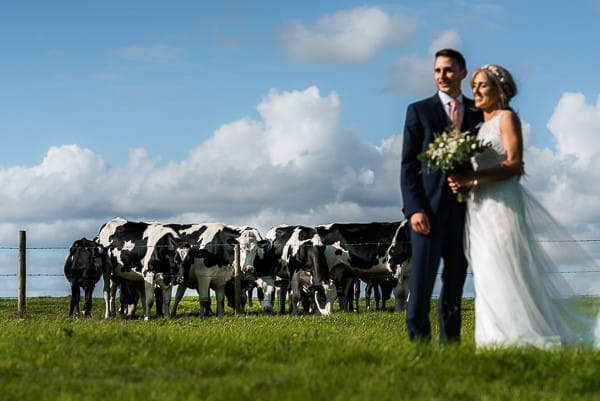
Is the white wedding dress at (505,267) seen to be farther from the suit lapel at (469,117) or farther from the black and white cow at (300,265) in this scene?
the black and white cow at (300,265)

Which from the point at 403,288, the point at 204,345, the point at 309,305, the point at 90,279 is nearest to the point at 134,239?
the point at 90,279

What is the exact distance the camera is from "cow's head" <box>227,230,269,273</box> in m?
24.0

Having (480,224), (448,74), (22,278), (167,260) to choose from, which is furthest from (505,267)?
(167,260)

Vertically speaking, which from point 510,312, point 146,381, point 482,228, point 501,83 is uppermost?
point 501,83

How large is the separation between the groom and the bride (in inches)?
5.1

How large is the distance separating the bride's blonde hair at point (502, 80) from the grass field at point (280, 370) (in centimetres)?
219

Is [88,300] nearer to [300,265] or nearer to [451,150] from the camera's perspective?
[300,265]

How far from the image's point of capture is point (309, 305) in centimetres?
2652

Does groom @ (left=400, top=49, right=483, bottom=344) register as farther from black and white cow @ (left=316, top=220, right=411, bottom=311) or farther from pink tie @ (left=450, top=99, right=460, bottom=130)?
black and white cow @ (left=316, top=220, right=411, bottom=311)

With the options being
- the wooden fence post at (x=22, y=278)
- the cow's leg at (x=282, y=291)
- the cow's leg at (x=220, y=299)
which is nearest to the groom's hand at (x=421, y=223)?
the wooden fence post at (x=22, y=278)

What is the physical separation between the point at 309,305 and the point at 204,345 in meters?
18.5

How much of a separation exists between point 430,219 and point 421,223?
177 mm

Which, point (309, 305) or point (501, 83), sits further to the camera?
point (309, 305)

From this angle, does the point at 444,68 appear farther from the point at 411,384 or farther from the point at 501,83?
the point at 411,384
